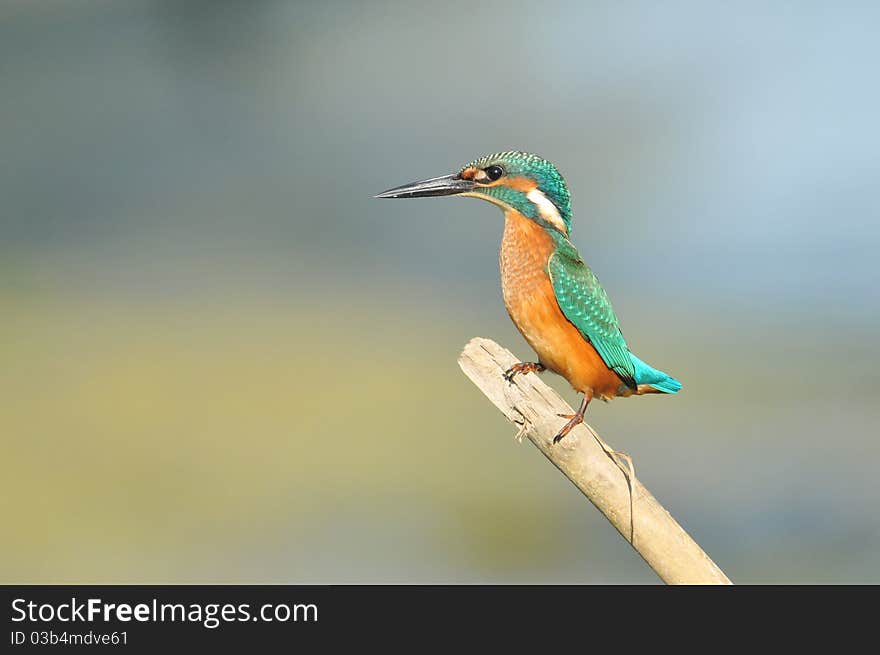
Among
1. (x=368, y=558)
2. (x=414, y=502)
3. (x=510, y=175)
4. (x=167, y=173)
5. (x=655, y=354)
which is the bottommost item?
(x=510, y=175)

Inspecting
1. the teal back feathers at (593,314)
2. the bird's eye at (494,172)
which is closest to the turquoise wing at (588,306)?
the teal back feathers at (593,314)

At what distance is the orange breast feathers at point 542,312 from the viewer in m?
1.30

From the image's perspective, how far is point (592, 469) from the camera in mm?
1238

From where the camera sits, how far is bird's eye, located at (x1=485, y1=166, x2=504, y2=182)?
127 centimetres

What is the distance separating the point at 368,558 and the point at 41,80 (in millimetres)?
6671

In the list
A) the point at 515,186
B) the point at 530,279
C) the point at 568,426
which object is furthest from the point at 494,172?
the point at 568,426

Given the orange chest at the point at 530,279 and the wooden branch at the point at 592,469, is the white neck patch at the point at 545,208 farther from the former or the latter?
the wooden branch at the point at 592,469

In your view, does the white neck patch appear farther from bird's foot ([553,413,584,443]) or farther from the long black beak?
bird's foot ([553,413,584,443])

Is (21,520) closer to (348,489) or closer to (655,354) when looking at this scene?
(348,489)

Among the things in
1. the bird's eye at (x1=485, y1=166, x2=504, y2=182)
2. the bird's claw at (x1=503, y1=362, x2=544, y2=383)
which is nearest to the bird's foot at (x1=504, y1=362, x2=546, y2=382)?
the bird's claw at (x1=503, y1=362, x2=544, y2=383)

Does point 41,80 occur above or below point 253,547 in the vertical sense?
above

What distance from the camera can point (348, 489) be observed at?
439 cm
